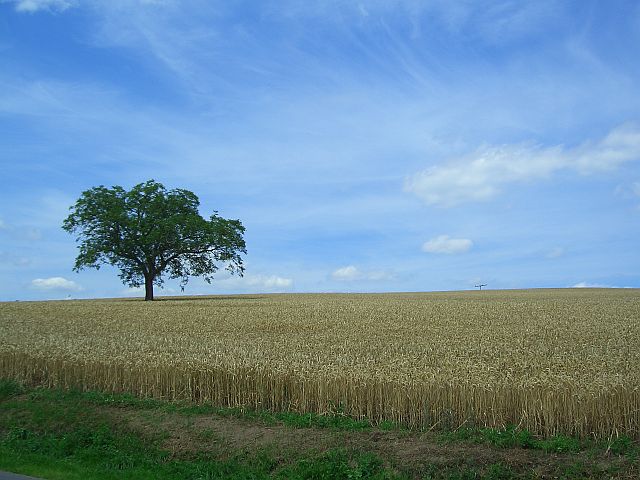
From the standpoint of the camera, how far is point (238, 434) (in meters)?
11.5

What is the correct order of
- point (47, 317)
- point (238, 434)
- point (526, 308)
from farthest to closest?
point (526, 308)
point (47, 317)
point (238, 434)

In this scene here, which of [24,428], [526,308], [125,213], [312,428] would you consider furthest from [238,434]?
[125,213]

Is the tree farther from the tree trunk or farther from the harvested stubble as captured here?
the harvested stubble

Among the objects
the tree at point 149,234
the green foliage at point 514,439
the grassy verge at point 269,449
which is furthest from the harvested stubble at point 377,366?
the tree at point 149,234

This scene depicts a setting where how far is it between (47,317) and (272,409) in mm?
23655

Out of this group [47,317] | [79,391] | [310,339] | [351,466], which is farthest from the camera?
[47,317]

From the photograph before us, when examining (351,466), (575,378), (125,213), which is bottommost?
(351,466)

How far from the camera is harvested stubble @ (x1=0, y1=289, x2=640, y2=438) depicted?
1121 cm

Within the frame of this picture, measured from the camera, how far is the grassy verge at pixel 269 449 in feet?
30.6

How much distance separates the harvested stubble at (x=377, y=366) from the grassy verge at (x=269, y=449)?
0.62 meters

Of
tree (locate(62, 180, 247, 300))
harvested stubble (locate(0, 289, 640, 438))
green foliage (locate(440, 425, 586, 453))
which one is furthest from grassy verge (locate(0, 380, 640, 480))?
tree (locate(62, 180, 247, 300))

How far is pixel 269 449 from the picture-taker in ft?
34.4

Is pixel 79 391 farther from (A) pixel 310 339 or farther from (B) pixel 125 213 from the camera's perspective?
(B) pixel 125 213

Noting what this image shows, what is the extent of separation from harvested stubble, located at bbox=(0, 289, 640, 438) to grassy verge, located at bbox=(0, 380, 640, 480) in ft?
2.04
